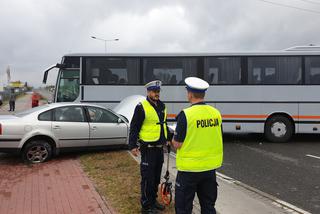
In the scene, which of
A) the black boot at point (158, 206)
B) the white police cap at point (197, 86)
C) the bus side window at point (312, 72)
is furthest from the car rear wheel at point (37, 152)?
the bus side window at point (312, 72)

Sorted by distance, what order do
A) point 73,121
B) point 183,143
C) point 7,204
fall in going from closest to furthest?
point 183,143, point 7,204, point 73,121

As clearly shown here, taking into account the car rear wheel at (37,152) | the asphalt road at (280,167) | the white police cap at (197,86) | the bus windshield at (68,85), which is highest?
the bus windshield at (68,85)

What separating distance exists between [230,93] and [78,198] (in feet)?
26.1

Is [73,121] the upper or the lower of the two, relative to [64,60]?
lower

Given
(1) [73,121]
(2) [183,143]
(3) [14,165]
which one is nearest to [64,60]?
(1) [73,121]

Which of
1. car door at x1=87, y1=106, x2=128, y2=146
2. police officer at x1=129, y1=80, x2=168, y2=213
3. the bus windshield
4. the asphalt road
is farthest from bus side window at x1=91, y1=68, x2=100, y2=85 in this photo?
police officer at x1=129, y1=80, x2=168, y2=213

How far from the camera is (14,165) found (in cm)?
831

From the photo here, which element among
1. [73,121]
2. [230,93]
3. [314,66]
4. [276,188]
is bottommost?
[276,188]

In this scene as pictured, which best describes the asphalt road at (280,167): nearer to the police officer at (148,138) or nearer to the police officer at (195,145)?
the police officer at (148,138)

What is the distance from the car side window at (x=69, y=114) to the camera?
8.95 metres

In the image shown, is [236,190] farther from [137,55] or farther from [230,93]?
[137,55]

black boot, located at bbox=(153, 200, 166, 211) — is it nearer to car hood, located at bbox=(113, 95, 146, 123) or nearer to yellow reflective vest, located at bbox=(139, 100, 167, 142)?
yellow reflective vest, located at bbox=(139, 100, 167, 142)

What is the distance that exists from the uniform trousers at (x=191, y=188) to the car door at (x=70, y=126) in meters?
5.75

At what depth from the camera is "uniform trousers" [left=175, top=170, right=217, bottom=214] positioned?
141 inches
